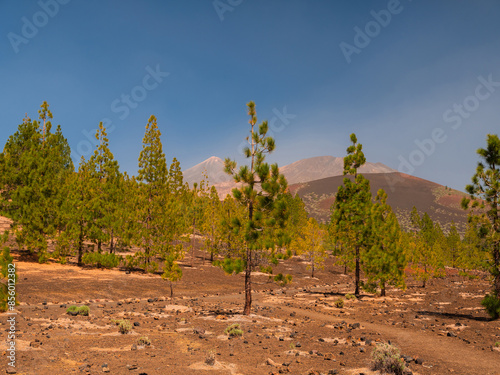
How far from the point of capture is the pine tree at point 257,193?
16.2 metres

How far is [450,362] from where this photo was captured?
10.0 meters

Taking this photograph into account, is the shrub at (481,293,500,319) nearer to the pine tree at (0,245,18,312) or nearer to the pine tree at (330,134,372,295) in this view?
the pine tree at (330,134,372,295)

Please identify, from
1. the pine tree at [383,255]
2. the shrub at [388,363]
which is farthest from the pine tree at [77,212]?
the shrub at [388,363]

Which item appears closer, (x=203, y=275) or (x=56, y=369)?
(x=56, y=369)

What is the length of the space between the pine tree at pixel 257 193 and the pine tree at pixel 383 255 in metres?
14.9

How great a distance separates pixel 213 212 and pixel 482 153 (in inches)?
1430

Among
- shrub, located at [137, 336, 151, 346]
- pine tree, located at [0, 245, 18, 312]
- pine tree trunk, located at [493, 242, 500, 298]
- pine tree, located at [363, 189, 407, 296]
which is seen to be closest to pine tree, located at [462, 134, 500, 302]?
pine tree trunk, located at [493, 242, 500, 298]

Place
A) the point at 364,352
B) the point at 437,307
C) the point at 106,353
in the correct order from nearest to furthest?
the point at 106,353 → the point at 364,352 → the point at 437,307

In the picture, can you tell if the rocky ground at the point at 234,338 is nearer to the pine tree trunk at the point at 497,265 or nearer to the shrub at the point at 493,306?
the shrub at the point at 493,306

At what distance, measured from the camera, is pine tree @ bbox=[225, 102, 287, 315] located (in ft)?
53.1

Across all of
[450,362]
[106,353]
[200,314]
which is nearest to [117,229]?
[200,314]

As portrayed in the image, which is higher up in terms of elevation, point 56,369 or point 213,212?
point 213,212

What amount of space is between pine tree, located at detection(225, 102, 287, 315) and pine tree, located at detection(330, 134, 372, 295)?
1543 centimetres

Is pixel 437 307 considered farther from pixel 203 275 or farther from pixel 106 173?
pixel 106 173
